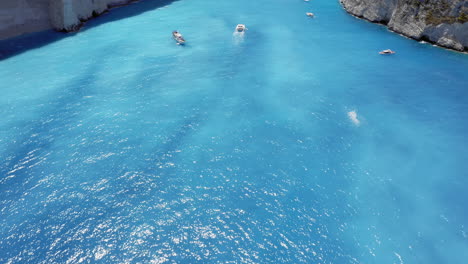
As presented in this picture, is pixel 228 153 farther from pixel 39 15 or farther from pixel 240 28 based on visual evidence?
pixel 39 15

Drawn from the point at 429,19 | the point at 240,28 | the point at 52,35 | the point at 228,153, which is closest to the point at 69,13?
the point at 52,35

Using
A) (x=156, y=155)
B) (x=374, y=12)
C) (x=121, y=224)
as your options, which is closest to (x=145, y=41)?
(x=156, y=155)

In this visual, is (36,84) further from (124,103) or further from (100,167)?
(100,167)

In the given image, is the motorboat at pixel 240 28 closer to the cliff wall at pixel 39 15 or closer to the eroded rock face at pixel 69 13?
the eroded rock face at pixel 69 13

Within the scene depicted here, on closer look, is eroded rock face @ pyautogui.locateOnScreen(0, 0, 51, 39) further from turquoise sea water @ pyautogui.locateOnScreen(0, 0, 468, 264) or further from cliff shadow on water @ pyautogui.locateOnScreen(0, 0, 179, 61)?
turquoise sea water @ pyautogui.locateOnScreen(0, 0, 468, 264)

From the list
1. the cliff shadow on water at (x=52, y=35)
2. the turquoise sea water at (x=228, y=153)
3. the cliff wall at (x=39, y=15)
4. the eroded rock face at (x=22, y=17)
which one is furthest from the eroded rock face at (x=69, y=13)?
the turquoise sea water at (x=228, y=153)
